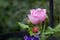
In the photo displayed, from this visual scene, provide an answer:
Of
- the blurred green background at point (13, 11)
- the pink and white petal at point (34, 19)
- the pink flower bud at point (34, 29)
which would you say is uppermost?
the blurred green background at point (13, 11)

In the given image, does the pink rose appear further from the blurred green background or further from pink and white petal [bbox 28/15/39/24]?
the blurred green background

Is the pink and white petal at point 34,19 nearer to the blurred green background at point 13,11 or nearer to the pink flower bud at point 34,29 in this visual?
the pink flower bud at point 34,29

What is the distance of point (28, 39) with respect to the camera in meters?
1.19

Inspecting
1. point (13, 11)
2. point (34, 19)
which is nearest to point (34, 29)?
point (34, 19)

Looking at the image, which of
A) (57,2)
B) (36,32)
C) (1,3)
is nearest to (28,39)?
(36,32)

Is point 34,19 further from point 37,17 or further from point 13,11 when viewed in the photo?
point 13,11

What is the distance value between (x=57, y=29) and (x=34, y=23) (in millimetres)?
115

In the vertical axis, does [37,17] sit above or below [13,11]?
below

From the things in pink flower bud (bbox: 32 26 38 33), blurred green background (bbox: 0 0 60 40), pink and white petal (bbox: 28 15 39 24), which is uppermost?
blurred green background (bbox: 0 0 60 40)

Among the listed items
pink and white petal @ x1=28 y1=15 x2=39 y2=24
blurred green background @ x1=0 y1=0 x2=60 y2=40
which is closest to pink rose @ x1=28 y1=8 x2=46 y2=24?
pink and white petal @ x1=28 y1=15 x2=39 y2=24

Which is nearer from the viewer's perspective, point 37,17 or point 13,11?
point 37,17

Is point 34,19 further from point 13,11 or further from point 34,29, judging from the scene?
point 13,11

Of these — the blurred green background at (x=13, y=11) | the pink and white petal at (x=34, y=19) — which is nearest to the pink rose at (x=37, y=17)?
the pink and white petal at (x=34, y=19)

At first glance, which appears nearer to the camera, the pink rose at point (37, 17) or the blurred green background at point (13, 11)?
the pink rose at point (37, 17)
